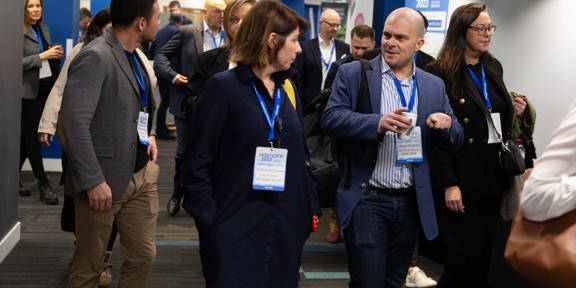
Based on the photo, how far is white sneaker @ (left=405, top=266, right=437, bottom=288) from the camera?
201 inches

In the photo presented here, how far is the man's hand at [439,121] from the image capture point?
3.17m

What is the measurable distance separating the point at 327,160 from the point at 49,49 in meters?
3.24

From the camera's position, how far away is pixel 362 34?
6.13 metres

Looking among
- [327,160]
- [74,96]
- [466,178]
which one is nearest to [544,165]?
[466,178]

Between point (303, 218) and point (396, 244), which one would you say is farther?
point (396, 244)

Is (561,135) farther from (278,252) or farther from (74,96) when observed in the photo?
(74,96)

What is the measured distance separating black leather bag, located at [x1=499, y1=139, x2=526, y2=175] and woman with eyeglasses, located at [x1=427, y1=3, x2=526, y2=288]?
5 centimetres

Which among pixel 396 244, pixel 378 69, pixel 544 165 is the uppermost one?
pixel 378 69

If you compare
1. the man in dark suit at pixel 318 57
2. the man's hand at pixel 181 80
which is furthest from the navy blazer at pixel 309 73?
the man's hand at pixel 181 80

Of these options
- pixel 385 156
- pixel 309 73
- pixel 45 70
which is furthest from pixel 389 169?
pixel 45 70

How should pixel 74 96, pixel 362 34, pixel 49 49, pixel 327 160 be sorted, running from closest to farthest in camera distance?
pixel 74 96 < pixel 327 160 < pixel 362 34 < pixel 49 49

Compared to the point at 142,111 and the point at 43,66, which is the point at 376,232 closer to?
the point at 142,111

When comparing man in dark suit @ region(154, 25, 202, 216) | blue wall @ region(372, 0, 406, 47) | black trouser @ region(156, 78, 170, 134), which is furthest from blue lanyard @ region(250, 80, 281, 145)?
black trouser @ region(156, 78, 170, 134)

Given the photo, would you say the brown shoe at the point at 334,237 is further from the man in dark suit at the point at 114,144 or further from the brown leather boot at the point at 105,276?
the man in dark suit at the point at 114,144
